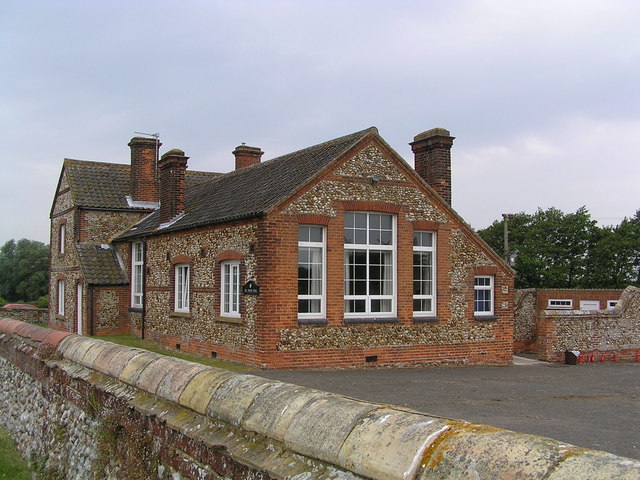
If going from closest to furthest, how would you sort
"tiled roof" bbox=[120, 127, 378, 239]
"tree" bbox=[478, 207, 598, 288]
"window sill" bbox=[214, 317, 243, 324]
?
"window sill" bbox=[214, 317, 243, 324], "tiled roof" bbox=[120, 127, 378, 239], "tree" bbox=[478, 207, 598, 288]

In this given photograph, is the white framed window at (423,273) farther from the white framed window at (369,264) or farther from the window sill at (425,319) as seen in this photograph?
the white framed window at (369,264)

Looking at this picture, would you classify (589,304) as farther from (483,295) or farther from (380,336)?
(380,336)

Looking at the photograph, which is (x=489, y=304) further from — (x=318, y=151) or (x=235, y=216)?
(x=235, y=216)

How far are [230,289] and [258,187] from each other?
317cm

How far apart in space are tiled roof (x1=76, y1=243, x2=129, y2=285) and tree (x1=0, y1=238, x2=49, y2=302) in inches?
2020

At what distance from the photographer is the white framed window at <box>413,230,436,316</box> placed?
17.5 m

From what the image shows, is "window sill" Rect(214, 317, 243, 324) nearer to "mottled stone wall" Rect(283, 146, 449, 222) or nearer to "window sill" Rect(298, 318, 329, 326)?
"window sill" Rect(298, 318, 329, 326)

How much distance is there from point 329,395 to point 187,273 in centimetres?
1541

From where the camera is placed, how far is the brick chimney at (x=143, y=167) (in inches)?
1016

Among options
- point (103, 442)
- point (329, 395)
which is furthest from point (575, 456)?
point (103, 442)

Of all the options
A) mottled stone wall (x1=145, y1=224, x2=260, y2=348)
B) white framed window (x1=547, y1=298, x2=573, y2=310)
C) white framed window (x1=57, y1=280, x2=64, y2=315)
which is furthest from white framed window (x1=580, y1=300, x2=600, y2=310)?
white framed window (x1=57, y1=280, x2=64, y2=315)

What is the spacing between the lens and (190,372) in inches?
227

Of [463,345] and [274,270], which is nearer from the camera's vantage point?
[274,270]

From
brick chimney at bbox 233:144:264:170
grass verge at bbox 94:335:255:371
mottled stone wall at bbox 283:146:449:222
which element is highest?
brick chimney at bbox 233:144:264:170
